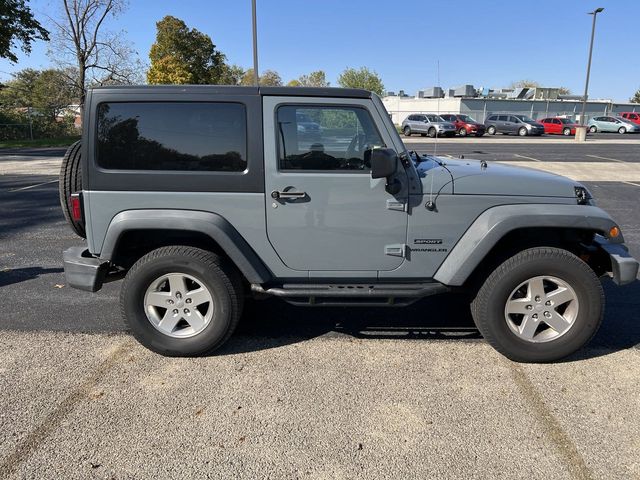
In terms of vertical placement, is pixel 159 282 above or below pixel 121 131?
below

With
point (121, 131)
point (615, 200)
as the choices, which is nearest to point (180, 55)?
point (615, 200)

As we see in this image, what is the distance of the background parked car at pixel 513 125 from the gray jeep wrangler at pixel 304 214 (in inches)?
1448

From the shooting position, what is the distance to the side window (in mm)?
3369

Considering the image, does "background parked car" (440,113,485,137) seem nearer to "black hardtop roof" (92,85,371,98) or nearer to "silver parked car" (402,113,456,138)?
"silver parked car" (402,113,456,138)

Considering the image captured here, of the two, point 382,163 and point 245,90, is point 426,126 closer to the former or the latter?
point 245,90

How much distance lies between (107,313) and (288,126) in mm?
2422

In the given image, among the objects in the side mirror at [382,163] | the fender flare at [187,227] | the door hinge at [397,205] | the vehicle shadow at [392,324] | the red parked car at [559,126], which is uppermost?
the red parked car at [559,126]

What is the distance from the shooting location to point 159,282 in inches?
137

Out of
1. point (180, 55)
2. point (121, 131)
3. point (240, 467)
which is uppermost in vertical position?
point (180, 55)

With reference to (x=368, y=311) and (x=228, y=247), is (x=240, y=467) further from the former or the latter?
(x=368, y=311)

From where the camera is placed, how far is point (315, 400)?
9.87 feet

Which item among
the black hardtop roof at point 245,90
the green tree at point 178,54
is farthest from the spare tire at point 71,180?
the green tree at point 178,54

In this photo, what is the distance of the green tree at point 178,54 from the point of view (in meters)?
44.2

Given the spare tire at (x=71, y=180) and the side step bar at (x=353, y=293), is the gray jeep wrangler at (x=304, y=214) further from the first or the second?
the spare tire at (x=71, y=180)
